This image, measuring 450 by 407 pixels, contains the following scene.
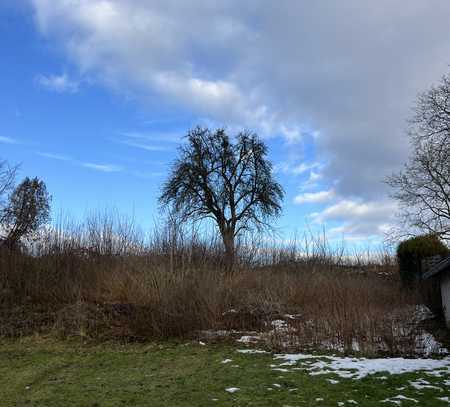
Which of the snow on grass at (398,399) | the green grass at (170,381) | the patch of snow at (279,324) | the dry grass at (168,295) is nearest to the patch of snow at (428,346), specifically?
the dry grass at (168,295)

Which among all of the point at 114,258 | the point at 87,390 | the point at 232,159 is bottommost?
the point at 87,390

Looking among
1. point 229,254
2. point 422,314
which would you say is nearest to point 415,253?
point 422,314

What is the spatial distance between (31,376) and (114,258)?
22.2 ft

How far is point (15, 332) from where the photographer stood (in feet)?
36.1

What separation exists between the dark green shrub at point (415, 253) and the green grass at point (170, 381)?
911 centimetres

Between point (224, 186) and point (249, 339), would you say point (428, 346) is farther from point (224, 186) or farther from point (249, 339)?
point (224, 186)

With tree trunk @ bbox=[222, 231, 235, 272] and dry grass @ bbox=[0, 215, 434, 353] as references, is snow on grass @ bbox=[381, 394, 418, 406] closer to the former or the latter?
dry grass @ bbox=[0, 215, 434, 353]

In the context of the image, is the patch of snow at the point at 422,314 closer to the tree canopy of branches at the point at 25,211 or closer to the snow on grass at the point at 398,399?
the snow on grass at the point at 398,399

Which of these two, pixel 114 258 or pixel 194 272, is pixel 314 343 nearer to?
pixel 194 272

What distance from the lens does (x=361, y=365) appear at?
7031mm

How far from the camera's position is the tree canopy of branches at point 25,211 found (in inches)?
774

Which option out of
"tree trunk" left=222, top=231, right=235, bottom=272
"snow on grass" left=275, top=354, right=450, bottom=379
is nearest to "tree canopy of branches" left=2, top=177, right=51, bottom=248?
"tree trunk" left=222, top=231, right=235, bottom=272

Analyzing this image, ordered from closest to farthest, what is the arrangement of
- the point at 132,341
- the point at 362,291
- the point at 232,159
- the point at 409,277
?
the point at 132,341 → the point at 362,291 → the point at 409,277 → the point at 232,159

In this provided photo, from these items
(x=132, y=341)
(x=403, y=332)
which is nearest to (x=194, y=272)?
(x=132, y=341)
